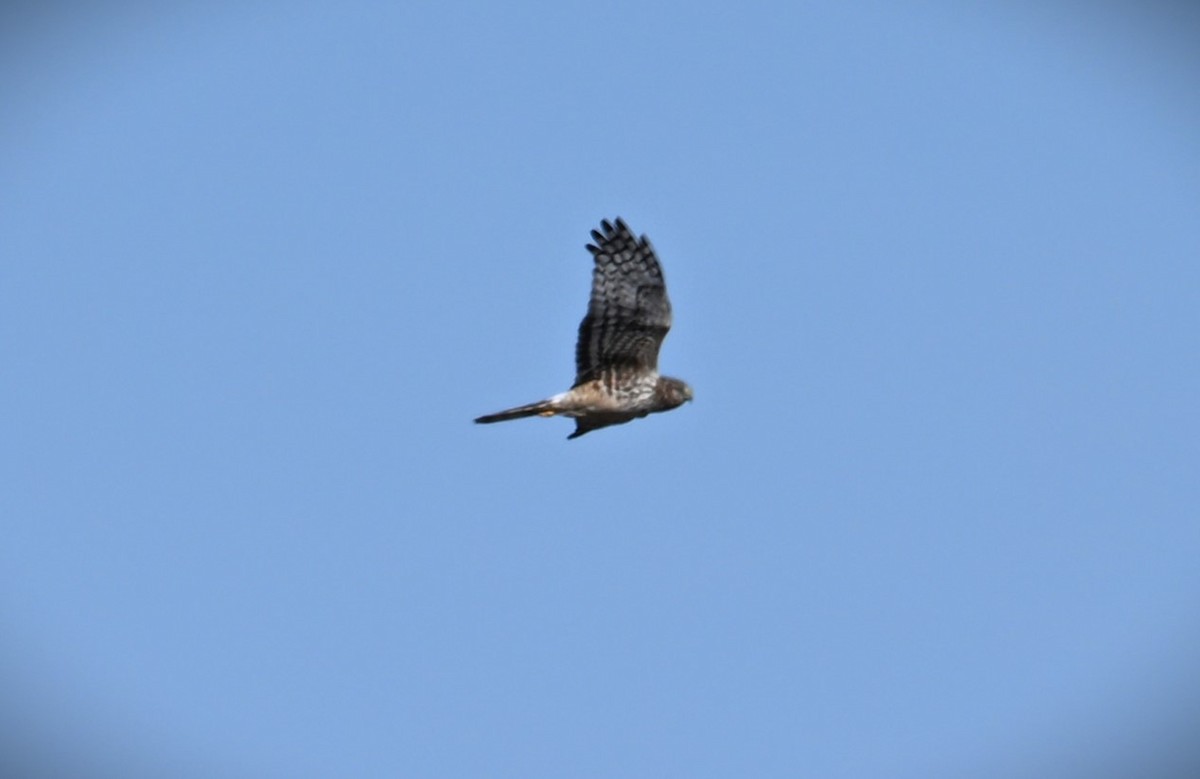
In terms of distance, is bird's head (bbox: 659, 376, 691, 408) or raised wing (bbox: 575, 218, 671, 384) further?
bird's head (bbox: 659, 376, 691, 408)

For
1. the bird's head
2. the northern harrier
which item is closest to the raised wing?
the northern harrier

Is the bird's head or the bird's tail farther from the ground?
the bird's head

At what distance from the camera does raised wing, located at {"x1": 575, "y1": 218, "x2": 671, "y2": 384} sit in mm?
12750

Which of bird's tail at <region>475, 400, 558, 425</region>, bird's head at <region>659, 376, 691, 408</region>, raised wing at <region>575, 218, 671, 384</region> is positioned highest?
raised wing at <region>575, 218, 671, 384</region>

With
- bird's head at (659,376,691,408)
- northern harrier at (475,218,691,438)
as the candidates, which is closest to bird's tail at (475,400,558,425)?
northern harrier at (475,218,691,438)

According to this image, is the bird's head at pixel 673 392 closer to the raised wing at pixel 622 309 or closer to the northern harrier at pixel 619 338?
the northern harrier at pixel 619 338

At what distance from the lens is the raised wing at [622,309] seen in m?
12.8

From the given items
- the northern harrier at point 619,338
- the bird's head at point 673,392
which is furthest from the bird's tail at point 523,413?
the bird's head at point 673,392

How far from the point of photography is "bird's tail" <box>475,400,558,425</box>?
12.3 meters

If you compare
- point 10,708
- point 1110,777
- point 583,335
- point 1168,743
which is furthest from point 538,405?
point 10,708

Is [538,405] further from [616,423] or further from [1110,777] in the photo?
[1110,777]

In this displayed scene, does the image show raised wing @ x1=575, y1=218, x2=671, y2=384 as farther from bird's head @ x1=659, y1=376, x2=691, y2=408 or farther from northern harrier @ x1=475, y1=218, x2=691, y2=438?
bird's head @ x1=659, y1=376, x2=691, y2=408

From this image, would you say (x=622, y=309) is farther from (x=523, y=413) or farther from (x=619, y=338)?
(x=523, y=413)

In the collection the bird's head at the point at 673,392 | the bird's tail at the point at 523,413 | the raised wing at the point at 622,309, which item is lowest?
the bird's tail at the point at 523,413
